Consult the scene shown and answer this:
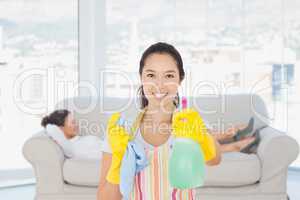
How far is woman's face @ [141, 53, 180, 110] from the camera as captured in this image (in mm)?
1198

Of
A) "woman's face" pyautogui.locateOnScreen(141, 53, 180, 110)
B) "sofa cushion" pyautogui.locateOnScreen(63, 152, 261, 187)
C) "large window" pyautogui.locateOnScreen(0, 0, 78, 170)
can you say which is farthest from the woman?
"large window" pyautogui.locateOnScreen(0, 0, 78, 170)

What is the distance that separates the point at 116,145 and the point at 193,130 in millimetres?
206

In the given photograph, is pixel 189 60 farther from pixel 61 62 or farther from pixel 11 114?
pixel 11 114

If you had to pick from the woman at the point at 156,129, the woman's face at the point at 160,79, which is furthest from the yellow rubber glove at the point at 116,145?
the woman's face at the point at 160,79

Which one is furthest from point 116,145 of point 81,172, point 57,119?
point 57,119

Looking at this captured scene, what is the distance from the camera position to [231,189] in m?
2.63

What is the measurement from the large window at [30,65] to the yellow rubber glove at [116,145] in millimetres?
2687

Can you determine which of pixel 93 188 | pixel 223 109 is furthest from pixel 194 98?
pixel 93 188

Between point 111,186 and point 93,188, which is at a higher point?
point 111,186

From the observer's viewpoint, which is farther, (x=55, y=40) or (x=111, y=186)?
(x=55, y=40)

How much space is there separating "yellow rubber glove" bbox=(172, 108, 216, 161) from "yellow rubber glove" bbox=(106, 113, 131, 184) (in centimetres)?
14

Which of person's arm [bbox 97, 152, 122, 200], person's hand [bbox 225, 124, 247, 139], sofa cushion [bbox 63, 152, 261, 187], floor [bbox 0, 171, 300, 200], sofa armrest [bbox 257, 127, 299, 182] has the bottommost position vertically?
floor [bbox 0, 171, 300, 200]

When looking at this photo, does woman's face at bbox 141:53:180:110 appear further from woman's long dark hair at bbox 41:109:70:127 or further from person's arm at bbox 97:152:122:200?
woman's long dark hair at bbox 41:109:70:127

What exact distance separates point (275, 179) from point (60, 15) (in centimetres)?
235
